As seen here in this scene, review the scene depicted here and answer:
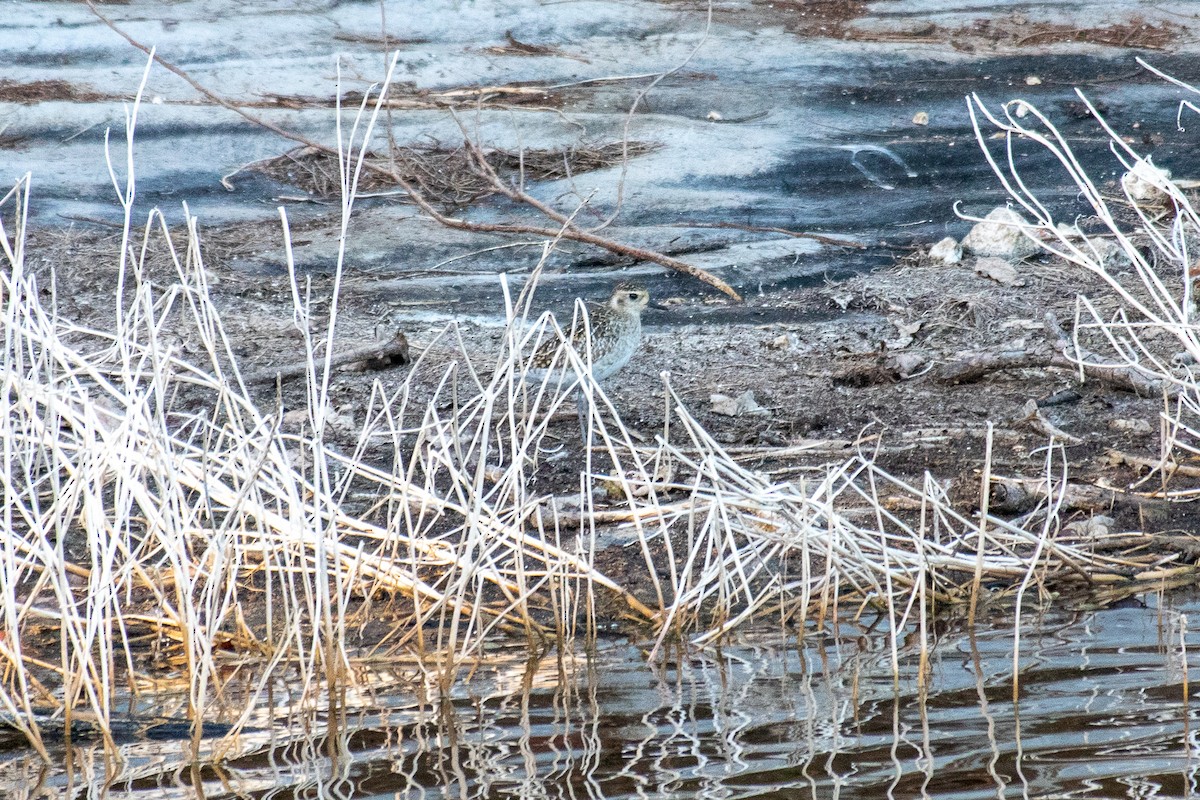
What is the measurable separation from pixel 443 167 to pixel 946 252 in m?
5.07

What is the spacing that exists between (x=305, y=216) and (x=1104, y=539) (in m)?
8.75

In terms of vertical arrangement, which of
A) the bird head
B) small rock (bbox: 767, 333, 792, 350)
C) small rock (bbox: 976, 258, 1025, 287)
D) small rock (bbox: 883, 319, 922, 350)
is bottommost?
small rock (bbox: 767, 333, 792, 350)

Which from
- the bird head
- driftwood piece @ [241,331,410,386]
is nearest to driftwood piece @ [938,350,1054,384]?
the bird head

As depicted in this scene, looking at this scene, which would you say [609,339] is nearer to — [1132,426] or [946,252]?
[1132,426]

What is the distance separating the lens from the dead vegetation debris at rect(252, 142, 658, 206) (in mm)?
13258

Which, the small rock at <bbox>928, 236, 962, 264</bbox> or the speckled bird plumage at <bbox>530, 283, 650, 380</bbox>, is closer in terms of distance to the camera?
the speckled bird plumage at <bbox>530, 283, 650, 380</bbox>

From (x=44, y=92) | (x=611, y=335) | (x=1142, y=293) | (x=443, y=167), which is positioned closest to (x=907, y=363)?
(x=611, y=335)

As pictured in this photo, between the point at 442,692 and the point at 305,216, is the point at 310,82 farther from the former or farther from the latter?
the point at 442,692

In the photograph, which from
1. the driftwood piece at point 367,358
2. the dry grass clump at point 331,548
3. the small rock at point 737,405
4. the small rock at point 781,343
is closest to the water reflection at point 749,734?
the dry grass clump at point 331,548

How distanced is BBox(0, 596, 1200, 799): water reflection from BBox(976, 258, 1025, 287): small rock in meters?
5.23

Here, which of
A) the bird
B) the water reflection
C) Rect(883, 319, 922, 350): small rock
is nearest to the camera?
the water reflection

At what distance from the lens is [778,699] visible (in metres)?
4.82

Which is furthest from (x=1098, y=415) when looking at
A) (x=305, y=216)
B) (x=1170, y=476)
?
(x=305, y=216)

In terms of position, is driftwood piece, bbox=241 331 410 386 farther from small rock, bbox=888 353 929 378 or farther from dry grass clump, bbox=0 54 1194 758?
small rock, bbox=888 353 929 378
